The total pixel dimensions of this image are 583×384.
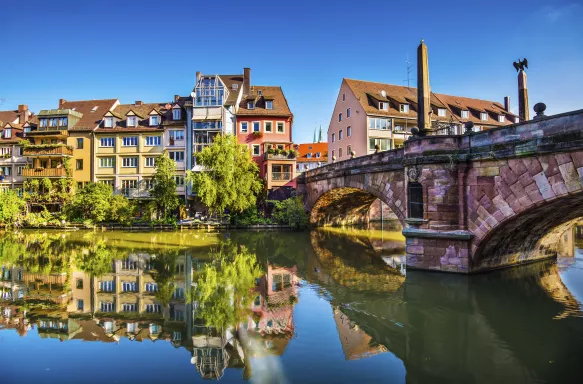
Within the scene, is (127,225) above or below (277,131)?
below

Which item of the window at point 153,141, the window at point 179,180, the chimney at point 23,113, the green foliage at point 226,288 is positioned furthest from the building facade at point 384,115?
the chimney at point 23,113

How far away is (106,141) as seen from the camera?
42375 millimetres

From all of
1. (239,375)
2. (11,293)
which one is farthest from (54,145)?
(239,375)

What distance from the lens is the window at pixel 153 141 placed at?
41625 millimetres

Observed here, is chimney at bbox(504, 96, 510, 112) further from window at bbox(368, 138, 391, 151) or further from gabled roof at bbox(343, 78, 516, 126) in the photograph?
window at bbox(368, 138, 391, 151)

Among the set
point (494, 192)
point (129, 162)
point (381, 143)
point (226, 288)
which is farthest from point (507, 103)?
point (226, 288)

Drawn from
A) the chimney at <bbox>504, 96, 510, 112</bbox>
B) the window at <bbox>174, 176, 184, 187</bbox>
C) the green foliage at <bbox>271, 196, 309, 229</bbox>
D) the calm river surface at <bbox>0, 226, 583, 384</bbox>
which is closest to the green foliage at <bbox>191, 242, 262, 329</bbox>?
the calm river surface at <bbox>0, 226, 583, 384</bbox>

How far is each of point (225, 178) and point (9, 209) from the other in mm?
20949

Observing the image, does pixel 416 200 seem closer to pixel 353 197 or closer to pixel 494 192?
pixel 494 192

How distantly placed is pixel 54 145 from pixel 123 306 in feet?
119

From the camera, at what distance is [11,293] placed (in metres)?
13.2

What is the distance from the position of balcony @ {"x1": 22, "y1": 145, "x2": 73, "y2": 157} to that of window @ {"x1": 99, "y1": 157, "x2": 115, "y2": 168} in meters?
3.57

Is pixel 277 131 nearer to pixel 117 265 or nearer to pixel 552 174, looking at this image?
pixel 117 265

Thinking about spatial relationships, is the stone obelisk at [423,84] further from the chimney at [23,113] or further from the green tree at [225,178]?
the chimney at [23,113]
